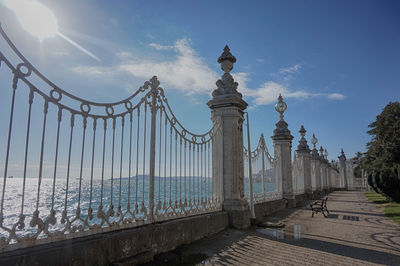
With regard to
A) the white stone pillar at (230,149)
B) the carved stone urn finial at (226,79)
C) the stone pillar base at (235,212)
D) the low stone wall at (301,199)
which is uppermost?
the carved stone urn finial at (226,79)

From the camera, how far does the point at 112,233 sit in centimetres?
388

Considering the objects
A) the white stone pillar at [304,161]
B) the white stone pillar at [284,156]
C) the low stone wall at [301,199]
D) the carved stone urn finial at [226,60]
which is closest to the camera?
the carved stone urn finial at [226,60]

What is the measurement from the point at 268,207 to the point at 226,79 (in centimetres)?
552

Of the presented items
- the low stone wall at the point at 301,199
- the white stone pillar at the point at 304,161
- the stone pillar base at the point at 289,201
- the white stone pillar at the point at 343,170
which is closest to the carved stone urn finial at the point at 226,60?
the stone pillar base at the point at 289,201

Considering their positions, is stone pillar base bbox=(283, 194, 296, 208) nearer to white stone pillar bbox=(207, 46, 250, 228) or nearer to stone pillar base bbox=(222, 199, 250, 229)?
white stone pillar bbox=(207, 46, 250, 228)

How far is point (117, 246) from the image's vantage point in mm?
3834

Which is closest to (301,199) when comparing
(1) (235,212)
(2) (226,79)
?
(1) (235,212)

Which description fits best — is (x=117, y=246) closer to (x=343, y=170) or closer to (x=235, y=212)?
(x=235, y=212)

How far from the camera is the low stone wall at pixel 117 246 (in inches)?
115

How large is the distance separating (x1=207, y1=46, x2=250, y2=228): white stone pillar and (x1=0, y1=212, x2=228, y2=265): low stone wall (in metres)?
1.29

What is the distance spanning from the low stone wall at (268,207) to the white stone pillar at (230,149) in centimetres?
215

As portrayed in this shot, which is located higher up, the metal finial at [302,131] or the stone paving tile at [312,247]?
the metal finial at [302,131]

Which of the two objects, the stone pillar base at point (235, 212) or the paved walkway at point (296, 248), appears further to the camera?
the stone pillar base at point (235, 212)

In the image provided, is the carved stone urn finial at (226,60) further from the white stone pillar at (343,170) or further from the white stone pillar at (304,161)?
the white stone pillar at (343,170)
